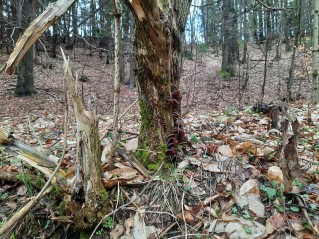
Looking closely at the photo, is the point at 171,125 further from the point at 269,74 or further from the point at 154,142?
the point at 269,74

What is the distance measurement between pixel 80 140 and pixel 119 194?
51cm

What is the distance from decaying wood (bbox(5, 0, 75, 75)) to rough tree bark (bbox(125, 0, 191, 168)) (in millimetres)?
558

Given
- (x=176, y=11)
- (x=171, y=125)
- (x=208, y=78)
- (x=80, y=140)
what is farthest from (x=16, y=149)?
(x=208, y=78)

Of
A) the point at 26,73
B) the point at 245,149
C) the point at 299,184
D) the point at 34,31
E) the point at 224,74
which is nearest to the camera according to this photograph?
the point at 34,31

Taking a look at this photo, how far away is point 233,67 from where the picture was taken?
14523 millimetres

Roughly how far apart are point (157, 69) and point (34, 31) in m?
0.92

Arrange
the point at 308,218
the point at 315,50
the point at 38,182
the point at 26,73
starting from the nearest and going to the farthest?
the point at 308,218, the point at 38,182, the point at 315,50, the point at 26,73

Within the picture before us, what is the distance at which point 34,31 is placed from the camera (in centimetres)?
135

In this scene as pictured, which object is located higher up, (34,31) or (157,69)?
(34,31)

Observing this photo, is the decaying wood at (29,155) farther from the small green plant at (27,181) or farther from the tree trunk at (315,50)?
the tree trunk at (315,50)

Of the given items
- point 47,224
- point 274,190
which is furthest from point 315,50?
point 47,224

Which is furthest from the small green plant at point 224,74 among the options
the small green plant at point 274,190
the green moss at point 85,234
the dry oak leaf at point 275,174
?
the green moss at point 85,234

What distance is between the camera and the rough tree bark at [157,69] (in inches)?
75.5

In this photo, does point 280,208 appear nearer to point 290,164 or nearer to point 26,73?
point 290,164
